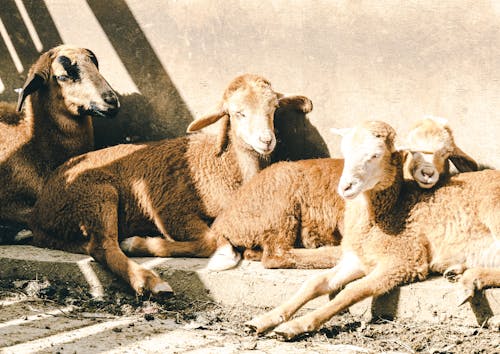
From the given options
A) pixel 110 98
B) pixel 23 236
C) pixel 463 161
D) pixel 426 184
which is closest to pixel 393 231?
pixel 426 184

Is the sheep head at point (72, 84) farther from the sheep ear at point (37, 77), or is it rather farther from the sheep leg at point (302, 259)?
the sheep leg at point (302, 259)

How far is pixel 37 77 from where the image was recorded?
7746 millimetres

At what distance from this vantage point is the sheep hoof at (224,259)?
6379 millimetres

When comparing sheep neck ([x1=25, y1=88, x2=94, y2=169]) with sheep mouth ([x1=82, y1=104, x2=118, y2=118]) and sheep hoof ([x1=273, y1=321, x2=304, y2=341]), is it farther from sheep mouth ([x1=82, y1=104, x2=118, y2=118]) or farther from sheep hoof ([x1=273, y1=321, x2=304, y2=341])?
sheep hoof ([x1=273, y1=321, x2=304, y2=341])

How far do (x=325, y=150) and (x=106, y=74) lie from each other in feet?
7.93

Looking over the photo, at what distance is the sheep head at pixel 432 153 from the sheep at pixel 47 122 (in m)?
2.80

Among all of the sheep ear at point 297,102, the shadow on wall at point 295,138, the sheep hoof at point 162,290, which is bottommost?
the sheep hoof at point 162,290

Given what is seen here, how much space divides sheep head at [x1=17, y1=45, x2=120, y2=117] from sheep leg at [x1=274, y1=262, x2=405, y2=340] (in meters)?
2.99

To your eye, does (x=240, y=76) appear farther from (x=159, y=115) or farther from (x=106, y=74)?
(x=106, y=74)

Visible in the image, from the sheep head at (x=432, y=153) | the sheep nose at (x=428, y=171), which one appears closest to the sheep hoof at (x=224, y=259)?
the sheep head at (x=432, y=153)

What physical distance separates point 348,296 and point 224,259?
126 centimetres

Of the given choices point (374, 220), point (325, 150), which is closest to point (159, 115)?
point (325, 150)

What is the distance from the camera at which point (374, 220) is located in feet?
19.3

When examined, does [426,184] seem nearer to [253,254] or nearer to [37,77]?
[253,254]
